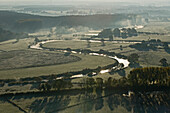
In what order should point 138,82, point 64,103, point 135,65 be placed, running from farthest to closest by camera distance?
point 135,65, point 138,82, point 64,103

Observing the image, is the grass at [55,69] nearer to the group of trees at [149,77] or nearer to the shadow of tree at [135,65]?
the shadow of tree at [135,65]

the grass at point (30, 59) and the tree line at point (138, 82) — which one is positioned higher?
the tree line at point (138, 82)

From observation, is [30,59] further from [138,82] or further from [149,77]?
[149,77]

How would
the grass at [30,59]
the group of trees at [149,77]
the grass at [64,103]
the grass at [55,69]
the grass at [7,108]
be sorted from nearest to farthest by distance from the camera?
the grass at [64,103] → the grass at [7,108] → the group of trees at [149,77] → the grass at [55,69] → the grass at [30,59]

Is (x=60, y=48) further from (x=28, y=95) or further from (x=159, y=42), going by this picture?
(x=28, y=95)

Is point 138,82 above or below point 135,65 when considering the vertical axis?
above

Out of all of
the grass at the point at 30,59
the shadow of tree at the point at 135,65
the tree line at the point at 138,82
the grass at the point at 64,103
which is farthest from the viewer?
the grass at the point at 30,59

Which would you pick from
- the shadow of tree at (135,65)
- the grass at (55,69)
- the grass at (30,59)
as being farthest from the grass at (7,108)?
the shadow of tree at (135,65)

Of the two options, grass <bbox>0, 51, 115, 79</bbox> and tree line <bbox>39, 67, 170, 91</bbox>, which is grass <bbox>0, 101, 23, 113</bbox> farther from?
grass <bbox>0, 51, 115, 79</bbox>

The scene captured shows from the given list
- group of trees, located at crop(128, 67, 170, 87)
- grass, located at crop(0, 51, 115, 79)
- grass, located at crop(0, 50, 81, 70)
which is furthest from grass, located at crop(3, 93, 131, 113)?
grass, located at crop(0, 50, 81, 70)

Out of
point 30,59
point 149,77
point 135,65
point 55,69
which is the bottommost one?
point 30,59

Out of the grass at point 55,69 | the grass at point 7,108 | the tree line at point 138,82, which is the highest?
the tree line at point 138,82

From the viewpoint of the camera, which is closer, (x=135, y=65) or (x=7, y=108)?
(x=7, y=108)

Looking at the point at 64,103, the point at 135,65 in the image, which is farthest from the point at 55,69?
the point at 64,103
